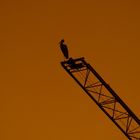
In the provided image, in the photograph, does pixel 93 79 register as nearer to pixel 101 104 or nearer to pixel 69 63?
pixel 101 104

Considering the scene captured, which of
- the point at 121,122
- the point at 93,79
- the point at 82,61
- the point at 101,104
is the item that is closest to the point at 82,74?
the point at 93,79

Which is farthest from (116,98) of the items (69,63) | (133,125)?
(133,125)

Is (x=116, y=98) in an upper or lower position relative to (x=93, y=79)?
lower

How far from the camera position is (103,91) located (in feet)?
39.9

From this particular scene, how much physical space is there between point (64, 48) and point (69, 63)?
0.38 m

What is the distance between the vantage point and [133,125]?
38.9ft

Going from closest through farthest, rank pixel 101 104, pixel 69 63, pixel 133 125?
pixel 69 63 < pixel 101 104 < pixel 133 125

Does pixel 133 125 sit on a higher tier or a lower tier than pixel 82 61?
lower

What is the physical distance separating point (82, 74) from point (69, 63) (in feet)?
12.4

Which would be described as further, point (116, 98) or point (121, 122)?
point (121, 122)

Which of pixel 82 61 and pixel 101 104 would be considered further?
pixel 101 104

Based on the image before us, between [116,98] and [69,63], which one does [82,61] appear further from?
[116,98]

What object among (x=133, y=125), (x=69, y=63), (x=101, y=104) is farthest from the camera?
(x=133, y=125)

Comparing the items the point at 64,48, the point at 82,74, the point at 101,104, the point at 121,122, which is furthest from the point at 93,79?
the point at 64,48
